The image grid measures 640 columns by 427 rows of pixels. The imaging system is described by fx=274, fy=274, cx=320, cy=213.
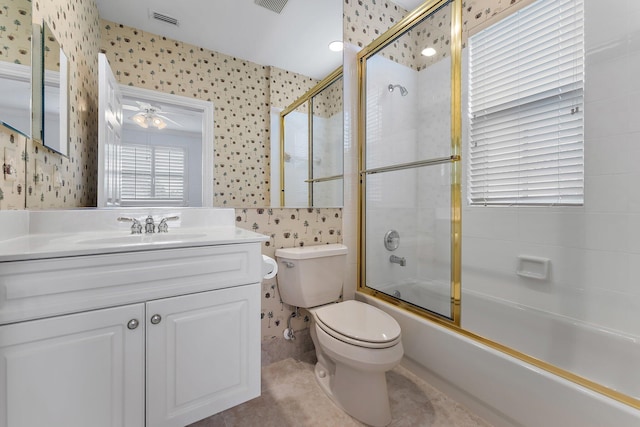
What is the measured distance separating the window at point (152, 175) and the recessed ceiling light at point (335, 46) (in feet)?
4.07

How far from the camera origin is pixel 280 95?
1684mm

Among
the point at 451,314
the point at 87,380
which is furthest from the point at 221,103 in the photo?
A: the point at 451,314

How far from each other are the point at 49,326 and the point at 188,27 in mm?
1409

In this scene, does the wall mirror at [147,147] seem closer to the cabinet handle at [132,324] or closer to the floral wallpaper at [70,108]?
the floral wallpaper at [70,108]

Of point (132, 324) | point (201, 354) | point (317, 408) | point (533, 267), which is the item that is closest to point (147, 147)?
point (132, 324)

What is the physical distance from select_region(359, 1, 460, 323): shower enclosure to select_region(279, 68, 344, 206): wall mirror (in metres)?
0.20

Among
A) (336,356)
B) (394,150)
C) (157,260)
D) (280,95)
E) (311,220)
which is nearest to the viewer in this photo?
(157,260)

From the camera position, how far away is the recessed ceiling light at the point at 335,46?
6.17 ft

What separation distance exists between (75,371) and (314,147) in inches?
62.7

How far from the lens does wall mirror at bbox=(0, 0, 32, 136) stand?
2.68 ft

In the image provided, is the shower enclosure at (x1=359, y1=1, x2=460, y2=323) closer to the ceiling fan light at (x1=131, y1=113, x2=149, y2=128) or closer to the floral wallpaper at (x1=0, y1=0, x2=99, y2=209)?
the ceiling fan light at (x1=131, y1=113, x2=149, y2=128)

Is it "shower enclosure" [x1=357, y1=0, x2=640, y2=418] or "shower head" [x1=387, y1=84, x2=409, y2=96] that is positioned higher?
"shower head" [x1=387, y1=84, x2=409, y2=96]

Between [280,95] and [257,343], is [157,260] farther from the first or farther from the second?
[280,95]

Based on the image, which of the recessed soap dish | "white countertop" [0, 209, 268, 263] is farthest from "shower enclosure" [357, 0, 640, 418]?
"white countertop" [0, 209, 268, 263]
